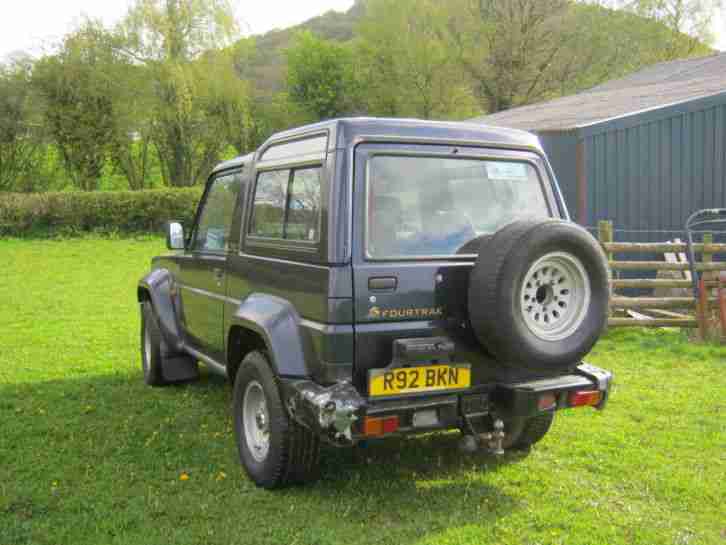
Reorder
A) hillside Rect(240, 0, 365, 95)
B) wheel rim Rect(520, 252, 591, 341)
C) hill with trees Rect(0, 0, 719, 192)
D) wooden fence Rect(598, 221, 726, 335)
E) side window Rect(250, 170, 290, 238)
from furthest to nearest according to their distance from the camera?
1. hillside Rect(240, 0, 365, 95)
2. hill with trees Rect(0, 0, 719, 192)
3. wooden fence Rect(598, 221, 726, 335)
4. side window Rect(250, 170, 290, 238)
5. wheel rim Rect(520, 252, 591, 341)

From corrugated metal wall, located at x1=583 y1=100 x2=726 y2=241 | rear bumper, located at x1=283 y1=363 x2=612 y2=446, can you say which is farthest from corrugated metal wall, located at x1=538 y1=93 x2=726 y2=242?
rear bumper, located at x1=283 y1=363 x2=612 y2=446

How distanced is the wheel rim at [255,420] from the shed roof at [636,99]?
26.8 feet

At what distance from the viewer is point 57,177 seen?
89.6 feet

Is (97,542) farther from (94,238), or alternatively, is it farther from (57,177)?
(57,177)

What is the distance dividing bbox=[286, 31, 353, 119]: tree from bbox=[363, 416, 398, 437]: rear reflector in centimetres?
4166

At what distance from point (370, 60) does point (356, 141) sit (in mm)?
40587

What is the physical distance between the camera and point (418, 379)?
3.89 metres

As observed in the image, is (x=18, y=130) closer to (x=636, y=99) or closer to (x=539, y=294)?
(x=636, y=99)

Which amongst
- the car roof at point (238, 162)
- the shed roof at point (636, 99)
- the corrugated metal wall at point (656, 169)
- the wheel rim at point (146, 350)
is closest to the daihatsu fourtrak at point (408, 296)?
the car roof at point (238, 162)

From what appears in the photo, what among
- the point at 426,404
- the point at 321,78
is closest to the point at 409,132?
the point at 426,404

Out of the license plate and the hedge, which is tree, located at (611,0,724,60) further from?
the license plate

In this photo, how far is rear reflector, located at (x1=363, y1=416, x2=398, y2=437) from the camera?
3.71 m

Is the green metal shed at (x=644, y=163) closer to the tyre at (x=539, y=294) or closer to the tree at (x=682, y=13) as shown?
the tyre at (x=539, y=294)

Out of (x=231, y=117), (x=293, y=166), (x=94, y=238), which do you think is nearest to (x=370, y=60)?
(x=231, y=117)
